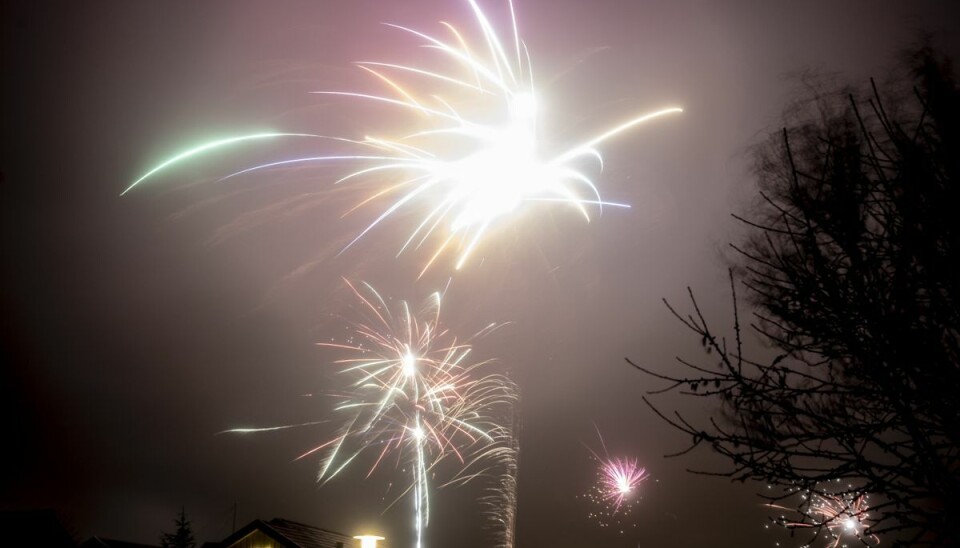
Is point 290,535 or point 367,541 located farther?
point 290,535

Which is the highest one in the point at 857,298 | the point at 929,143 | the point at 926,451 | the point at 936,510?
the point at 929,143

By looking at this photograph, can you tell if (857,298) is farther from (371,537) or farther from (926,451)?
(371,537)

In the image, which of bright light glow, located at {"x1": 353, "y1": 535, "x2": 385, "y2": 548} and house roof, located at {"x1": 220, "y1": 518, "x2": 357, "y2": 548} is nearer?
bright light glow, located at {"x1": 353, "y1": 535, "x2": 385, "y2": 548}

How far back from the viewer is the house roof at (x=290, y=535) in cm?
2284

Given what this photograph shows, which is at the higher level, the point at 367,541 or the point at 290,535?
the point at 290,535

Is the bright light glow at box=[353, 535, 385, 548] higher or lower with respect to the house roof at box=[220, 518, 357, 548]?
lower

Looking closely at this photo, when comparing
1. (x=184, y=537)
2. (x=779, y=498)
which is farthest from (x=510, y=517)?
(x=184, y=537)

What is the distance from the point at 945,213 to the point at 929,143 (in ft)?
1.85

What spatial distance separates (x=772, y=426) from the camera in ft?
15.4

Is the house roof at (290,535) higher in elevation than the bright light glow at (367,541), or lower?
higher

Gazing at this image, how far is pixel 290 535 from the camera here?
77.8ft

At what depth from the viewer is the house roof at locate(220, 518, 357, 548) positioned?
22.8 meters

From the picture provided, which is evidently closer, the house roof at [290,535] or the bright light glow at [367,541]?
the bright light glow at [367,541]

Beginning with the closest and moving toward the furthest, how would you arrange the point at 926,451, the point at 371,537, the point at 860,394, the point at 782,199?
the point at 926,451 → the point at 860,394 → the point at 782,199 → the point at 371,537
